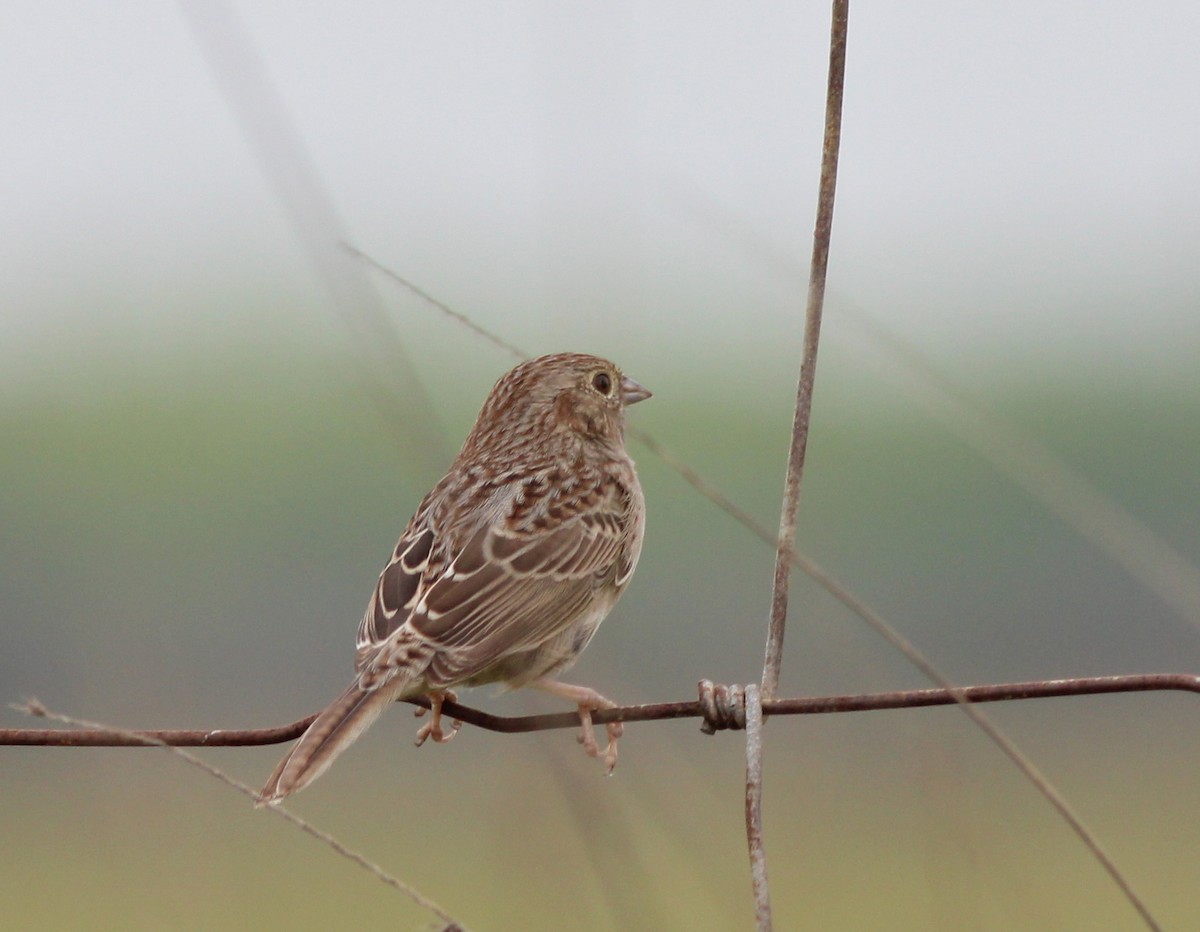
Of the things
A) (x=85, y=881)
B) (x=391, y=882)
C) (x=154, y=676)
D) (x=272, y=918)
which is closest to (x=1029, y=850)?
(x=272, y=918)

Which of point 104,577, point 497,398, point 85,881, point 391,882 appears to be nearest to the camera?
point 391,882

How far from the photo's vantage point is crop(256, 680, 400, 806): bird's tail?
3.35 meters

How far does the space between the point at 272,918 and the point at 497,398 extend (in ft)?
51.8

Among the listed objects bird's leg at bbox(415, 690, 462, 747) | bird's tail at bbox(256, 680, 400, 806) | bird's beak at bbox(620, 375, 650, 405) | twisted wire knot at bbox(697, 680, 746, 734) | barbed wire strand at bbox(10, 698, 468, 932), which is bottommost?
bird's beak at bbox(620, 375, 650, 405)

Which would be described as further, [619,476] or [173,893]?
[173,893]

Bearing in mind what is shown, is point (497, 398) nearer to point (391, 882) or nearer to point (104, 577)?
point (391, 882)

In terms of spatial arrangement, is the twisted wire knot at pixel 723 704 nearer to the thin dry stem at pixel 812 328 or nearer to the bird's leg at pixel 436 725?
the thin dry stem at pixel 812 328

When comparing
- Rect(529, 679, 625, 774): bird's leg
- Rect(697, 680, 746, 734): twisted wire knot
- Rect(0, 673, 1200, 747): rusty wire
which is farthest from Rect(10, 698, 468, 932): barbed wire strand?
Rect(529, 679, 625, 774): bird's leg

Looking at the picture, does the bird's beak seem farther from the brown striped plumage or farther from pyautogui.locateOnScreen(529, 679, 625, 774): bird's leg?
pyautogui.locateOnScreen(529, 679, 625, 774): bird's leg

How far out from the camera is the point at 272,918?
1981 centimetres

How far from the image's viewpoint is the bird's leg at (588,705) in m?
4.32

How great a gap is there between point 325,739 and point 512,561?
1168 millimetres

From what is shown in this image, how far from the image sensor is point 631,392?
560 cm

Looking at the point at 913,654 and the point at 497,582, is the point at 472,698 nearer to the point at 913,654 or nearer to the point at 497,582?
the point at 497,582
